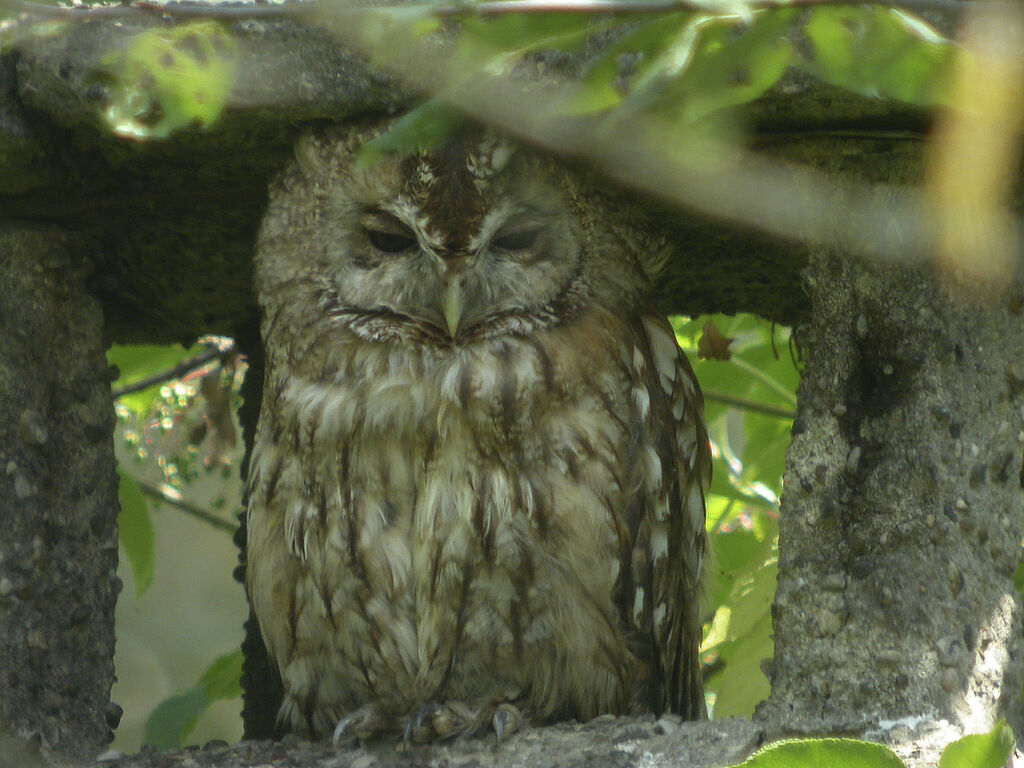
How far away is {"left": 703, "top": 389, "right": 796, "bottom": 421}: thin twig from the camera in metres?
2.21

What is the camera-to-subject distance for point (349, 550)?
5.97 ft

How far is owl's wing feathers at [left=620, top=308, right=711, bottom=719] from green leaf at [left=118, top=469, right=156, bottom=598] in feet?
2.94

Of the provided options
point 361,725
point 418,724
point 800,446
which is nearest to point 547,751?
point 418,724

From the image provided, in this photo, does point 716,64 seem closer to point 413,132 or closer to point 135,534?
point 413,132

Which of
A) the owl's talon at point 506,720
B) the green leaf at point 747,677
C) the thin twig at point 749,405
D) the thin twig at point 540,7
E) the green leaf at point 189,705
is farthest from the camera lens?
the thin twig at point 749,405

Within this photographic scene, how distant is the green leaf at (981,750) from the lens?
887mm

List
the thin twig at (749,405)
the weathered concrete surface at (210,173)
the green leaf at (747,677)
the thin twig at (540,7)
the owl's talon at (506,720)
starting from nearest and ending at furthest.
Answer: the thin twig at (540,7) → the weathered concrete surface at (210,173) → the owl's talon at (506,720) → the green leaf at (747,677) → the thin twig at (749,405)

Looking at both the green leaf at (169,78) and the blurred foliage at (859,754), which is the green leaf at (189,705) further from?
the blurred foliage at (859,754)

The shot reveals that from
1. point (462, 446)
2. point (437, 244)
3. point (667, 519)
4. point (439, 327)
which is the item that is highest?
point (437, 244)

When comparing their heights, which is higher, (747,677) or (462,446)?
(462,446)

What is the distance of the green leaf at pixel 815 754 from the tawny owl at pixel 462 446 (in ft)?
2.96

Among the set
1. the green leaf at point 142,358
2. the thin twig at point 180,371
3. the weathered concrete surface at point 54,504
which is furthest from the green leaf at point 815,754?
the thin twig at point 180,371

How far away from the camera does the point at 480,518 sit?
1.75 meters

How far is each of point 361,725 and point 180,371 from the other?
1020mm
